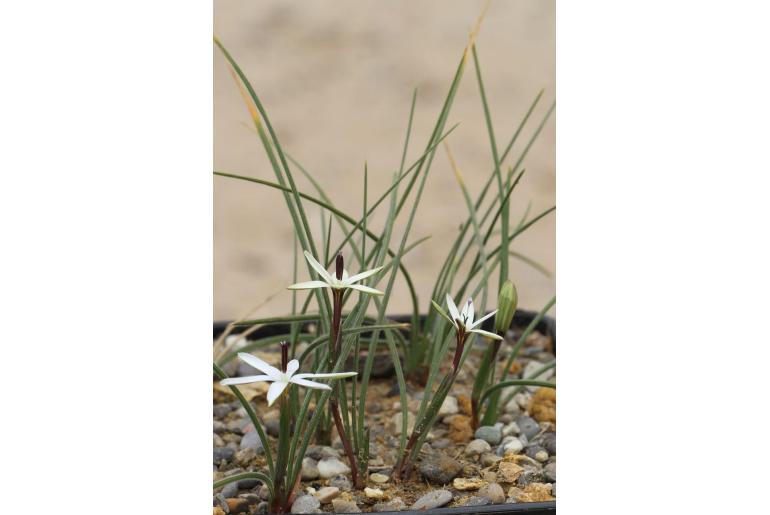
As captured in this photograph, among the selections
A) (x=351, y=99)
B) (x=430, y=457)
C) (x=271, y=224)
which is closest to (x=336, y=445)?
(x=430, y=457)

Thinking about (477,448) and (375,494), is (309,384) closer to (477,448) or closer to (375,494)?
(375,494)

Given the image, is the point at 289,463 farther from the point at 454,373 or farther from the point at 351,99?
the point at 351,99

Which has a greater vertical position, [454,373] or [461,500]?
[454,373]

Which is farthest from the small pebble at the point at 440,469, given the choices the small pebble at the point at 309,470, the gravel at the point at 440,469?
the small pebble at the point at 309,470

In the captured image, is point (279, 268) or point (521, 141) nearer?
point (279, 268)

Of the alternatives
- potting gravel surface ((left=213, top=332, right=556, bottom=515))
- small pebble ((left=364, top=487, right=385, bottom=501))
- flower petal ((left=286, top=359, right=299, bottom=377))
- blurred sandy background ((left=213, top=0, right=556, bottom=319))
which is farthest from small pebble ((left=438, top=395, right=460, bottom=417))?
blurred sandy background ((left=213, top=0, right=556, bottom=319))

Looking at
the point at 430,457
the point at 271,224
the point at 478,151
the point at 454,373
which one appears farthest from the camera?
the point at 478,151

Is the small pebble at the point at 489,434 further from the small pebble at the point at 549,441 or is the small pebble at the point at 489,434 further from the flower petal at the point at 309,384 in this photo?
the flower petal at the point at 309,384
